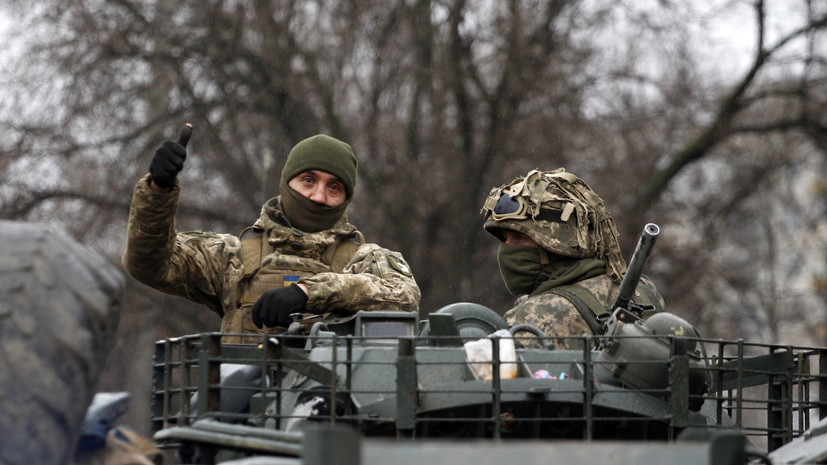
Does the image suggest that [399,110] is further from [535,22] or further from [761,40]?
[761,40]

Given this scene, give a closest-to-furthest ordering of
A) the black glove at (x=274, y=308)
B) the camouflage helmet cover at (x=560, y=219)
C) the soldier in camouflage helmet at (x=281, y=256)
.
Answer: the black glove at (x=274, y=308) < the soldier in camouflage helmet at (x=281, y=256) < the camouflage helmet cover at (x=560, y=219)

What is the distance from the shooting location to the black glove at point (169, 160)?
5.59 m

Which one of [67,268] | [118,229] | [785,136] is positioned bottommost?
[67,268]

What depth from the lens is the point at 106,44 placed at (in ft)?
58.2

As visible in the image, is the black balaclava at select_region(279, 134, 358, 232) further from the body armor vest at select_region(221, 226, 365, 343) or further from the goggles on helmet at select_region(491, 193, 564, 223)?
the goggles on helmet at select_region(491, 193, 564, 223)

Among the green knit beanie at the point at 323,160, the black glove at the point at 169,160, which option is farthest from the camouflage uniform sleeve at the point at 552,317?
the black glove at the point at 169,160

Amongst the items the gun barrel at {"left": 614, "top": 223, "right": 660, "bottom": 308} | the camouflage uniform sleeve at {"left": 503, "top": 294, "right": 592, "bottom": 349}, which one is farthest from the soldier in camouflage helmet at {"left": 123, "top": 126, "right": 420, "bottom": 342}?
the gun barrel at {"left": 614, "top": 223, "right": 660, "bottom": 308}

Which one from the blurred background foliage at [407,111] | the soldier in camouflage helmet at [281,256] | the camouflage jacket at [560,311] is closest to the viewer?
the soldier in camouflage helmet at [281,256]

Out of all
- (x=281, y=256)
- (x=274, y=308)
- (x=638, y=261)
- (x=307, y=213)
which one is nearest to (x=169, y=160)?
(x=274, y=308)

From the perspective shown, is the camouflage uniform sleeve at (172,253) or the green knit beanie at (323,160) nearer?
the camouflage uniform sleeve at (172,253)

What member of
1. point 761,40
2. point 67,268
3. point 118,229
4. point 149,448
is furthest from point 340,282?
point 761,40

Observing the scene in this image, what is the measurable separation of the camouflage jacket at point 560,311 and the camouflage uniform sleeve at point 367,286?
480 mm

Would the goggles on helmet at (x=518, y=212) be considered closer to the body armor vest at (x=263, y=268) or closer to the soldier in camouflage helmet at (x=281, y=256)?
the soldier in camouflage helmet at (x=281, y=256)

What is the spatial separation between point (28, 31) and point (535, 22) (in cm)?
637
